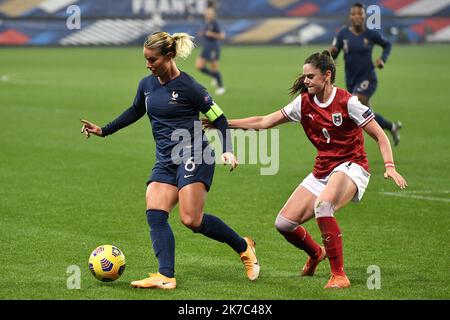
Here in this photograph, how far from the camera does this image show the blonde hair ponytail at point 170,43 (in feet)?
29.5

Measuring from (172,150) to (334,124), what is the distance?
1459 millimetres

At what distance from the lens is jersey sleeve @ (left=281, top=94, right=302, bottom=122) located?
9.38m

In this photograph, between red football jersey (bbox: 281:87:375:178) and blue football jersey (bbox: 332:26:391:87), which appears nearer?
red football jersey (bbox: 281:87:375:178)

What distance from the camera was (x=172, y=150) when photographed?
9.20m

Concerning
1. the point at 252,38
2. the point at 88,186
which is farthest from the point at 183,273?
the point at 252,38

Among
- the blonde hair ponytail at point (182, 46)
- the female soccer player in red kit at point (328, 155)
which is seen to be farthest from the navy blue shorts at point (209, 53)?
the blonde hair ponytail at point (182, 46)

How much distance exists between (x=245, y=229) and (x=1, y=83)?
791 inches

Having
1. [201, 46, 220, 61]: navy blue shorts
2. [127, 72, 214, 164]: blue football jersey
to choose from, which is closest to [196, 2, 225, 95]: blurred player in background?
[201, 46, 220, 61]: navy blue shorts

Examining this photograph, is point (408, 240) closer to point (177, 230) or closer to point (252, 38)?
point (177, 230)

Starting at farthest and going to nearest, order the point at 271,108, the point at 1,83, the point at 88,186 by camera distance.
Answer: the point at 1,83 < the point at 271,108 < the point at 88,186

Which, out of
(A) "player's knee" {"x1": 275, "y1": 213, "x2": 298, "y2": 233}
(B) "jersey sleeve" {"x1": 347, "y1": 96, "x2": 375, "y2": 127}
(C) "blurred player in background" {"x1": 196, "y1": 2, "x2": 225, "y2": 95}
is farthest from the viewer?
(C) "blurred player in background" {"x1": 196, "y1": 2, "x2": 225, "y2": 95}

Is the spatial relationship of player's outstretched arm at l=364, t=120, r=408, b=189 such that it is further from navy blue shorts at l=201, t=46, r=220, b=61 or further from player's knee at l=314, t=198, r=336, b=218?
navy blue shorts at l=201, t=46, r=220, b=61

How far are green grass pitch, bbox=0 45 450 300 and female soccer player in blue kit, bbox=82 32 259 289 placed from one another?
0.47m
